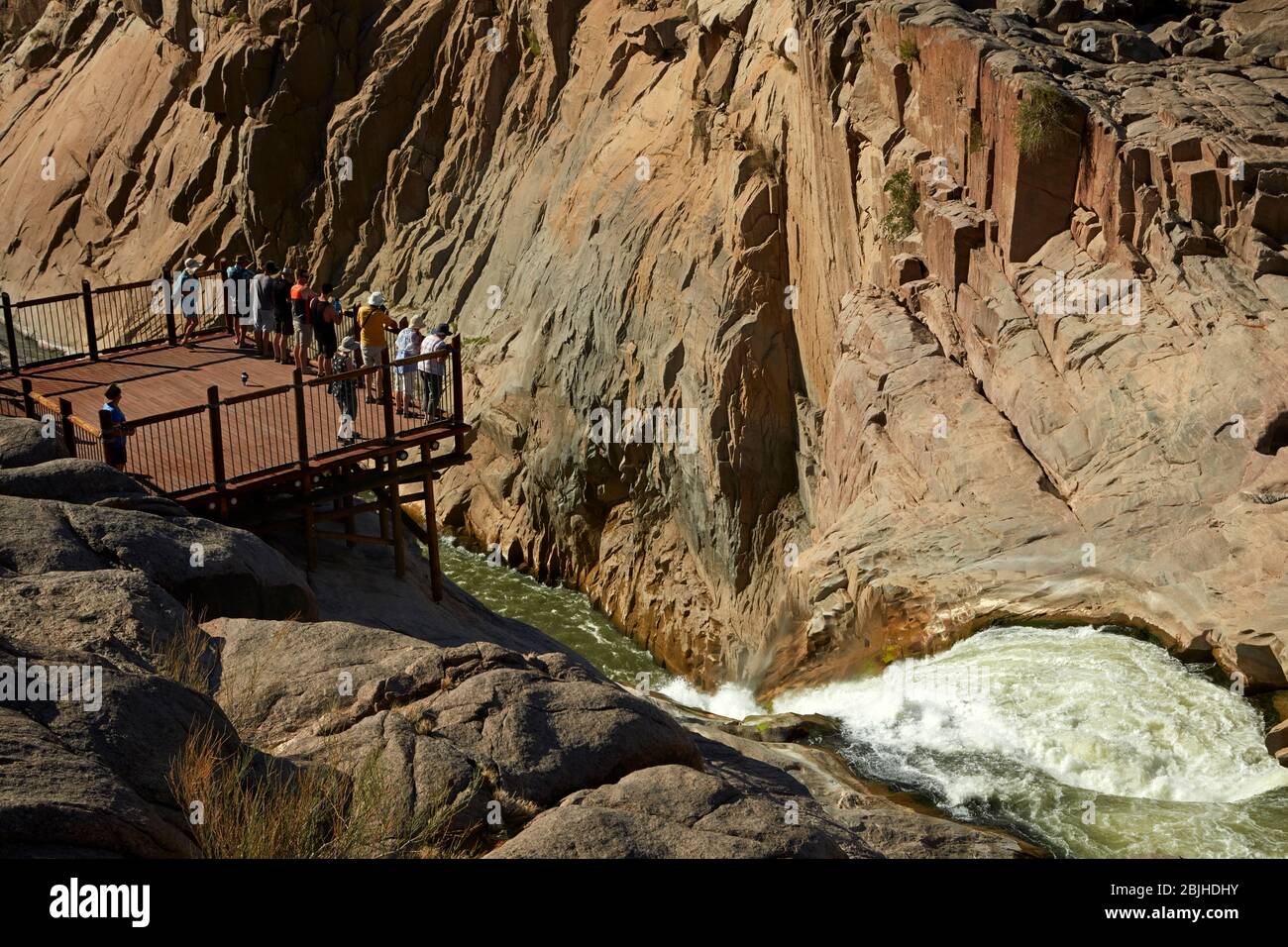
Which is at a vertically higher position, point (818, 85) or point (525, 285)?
point (818, 85)

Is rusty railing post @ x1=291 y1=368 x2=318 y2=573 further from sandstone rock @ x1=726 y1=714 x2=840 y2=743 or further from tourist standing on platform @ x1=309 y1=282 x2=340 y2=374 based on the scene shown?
sandstone rock @ x1=726 y1=714 x2=840 y2=743

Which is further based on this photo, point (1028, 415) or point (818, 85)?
point (818, 85)

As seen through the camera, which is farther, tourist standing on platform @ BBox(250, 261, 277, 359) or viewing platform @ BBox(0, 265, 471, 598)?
tourist standing on platform @ BBox(250, 261, 277, 359)

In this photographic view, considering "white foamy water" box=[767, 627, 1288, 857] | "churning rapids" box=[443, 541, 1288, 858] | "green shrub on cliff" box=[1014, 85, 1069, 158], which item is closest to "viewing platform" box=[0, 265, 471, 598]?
"churning rapids" box=[443, 541, 1288, 858]

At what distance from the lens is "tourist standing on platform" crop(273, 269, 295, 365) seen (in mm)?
18406

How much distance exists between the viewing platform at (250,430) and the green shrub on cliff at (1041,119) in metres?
7.25

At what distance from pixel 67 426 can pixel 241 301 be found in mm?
5536

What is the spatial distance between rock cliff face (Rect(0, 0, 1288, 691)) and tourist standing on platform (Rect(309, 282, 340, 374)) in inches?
257

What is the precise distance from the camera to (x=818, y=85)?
831 inches

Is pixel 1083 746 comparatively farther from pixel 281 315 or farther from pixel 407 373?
pixel 281 315

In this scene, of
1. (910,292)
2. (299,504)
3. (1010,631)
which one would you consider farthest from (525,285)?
(1010,631)
